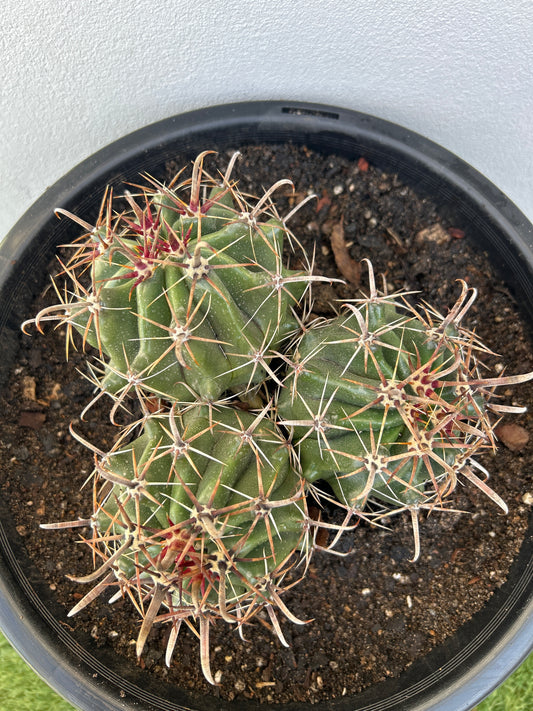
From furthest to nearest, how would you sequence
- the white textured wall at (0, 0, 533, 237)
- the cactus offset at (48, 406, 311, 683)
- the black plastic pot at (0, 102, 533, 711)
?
the white textured wall at (0, 0, 533, 237), the black plastic pot at (0, 102, 533, 711), the cactus offset at (48, 406, 311, 683)

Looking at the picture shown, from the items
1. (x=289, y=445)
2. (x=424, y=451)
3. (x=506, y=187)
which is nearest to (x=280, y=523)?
(x=289, y=445)

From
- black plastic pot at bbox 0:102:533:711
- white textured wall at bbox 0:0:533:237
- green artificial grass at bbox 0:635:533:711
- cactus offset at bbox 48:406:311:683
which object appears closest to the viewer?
cactus offset at bbox 48:406:311:683

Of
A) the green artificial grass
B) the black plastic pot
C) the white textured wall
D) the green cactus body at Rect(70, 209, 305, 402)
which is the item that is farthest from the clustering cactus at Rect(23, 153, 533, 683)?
the green artificial grass

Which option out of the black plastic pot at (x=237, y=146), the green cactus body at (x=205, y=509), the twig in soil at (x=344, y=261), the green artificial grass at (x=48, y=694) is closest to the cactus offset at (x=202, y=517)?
the green cactus body at (x=205, y=509)

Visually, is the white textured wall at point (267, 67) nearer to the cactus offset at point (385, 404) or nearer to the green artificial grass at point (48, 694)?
the cactus offset at point (385, 404)

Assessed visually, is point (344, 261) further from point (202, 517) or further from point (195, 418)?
point (202, 517)

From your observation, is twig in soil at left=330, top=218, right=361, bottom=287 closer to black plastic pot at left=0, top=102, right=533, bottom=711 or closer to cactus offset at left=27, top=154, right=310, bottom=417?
black plastic pot at left=0, top=102, right=533, bottom=711
